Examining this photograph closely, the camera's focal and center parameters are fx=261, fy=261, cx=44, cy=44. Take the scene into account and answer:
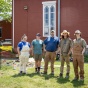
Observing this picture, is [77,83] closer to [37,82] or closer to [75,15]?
[37,82]

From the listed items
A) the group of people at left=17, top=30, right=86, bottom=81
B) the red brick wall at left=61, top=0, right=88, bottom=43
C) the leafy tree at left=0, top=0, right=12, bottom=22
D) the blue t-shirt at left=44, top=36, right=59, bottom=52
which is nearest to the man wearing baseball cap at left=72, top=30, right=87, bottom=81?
the group of people at left=17, top=30, right=86, bottom=81

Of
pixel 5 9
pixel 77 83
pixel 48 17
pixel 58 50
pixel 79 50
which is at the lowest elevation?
pixel 77 83

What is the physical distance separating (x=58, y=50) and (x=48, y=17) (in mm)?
8887

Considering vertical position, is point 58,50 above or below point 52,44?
below

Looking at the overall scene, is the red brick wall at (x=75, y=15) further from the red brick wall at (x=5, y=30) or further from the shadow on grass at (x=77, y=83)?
the red brick wall at (x=5, y=30)

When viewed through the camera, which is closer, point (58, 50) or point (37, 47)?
point (58, 50)

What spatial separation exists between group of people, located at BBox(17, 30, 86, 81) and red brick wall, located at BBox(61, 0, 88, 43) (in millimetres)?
7429

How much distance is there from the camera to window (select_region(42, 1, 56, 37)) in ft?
61.9

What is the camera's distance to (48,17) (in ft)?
62.3

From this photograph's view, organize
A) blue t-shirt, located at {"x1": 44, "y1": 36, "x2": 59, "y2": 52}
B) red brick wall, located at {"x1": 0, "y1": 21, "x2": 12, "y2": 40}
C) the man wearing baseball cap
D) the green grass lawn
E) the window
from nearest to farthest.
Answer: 1. the green grass lawn
2. the man wearing baseball cap
3. blue t-shirt, located at {"x1": 44, "y1": 36, "x2": 59, "y2": 52}
4. the window
5. red brick wall, located at {"x1": 0, "y1": 21, "x2": 12, "y2": 40}

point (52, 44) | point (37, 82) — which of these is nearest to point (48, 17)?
point (52, 44)

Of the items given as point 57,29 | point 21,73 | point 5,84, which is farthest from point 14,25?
point 5,84

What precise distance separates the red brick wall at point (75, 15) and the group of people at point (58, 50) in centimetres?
743

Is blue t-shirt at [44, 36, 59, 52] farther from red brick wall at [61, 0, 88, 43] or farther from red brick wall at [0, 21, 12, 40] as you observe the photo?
red brick wall at [0, 21, 12, 40]
